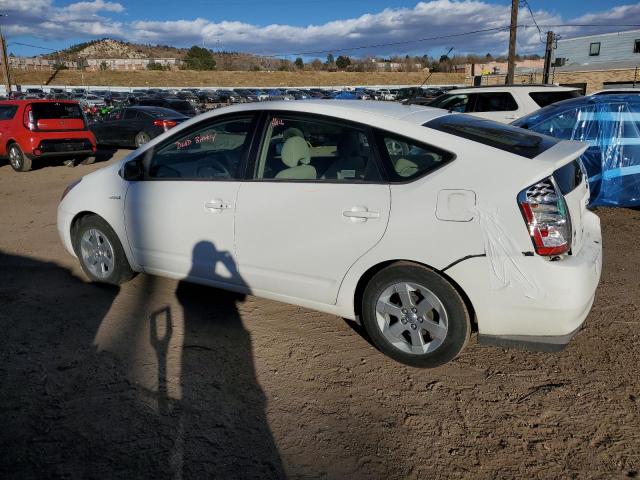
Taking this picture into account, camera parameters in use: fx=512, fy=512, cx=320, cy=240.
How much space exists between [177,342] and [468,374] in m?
2.00

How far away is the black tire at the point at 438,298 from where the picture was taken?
2.95 meters

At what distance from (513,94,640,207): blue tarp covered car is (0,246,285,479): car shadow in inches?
197

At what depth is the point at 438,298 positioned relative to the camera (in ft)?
9.77

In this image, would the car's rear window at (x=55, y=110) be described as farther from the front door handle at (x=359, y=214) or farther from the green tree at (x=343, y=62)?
the green tree at (x=343, y=62)

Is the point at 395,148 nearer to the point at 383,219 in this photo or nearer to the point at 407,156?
the point at 407,156

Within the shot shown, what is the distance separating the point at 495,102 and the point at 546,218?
9529mm

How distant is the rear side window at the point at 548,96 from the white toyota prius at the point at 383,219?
26.9 feet

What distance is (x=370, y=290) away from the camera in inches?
126

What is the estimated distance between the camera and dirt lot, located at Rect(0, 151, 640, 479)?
8.04 feet

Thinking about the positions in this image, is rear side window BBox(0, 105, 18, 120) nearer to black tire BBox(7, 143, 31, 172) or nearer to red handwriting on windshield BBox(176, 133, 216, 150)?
black tire BBox(7, 143, 31, 172)

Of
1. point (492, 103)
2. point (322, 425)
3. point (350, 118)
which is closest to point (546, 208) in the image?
point (350, 118)

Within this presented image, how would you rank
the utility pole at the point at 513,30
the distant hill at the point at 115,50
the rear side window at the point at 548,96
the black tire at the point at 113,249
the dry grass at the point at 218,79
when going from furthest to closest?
1. the distant hill at the point at 115,50
2. the dry grass at the point at 218,79
3. the utility pole at the point at 513,30
4. the rear side window at the point at 548,96
5. the black tire at the point at 113,249

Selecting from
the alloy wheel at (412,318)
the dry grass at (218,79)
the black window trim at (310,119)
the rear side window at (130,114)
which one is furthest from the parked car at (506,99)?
the dry grass at (218,79)

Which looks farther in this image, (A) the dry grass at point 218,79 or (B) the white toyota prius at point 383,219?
(A) the dry grass at point 218,79
